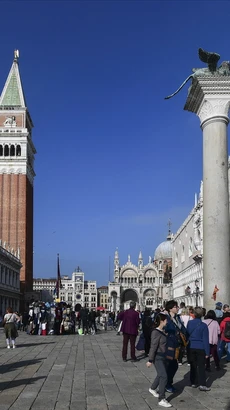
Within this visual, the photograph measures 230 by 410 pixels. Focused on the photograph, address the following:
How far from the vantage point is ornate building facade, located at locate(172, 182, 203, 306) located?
179 feet

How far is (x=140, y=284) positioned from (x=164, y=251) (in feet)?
46.6

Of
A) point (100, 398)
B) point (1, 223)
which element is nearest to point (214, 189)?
point (100, 398)

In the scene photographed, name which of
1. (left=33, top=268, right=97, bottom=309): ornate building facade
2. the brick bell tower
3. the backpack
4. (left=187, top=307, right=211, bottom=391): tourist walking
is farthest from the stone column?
(left=33, top=268, right=97, bottom=309): ornate building facade

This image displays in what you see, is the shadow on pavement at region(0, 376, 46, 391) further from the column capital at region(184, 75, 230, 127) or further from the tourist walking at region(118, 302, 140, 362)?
the column capital at region(184, 75, 230, 127)

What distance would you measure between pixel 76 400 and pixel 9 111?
76.8m

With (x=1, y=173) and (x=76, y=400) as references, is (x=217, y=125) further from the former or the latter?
(x=1, y=173)

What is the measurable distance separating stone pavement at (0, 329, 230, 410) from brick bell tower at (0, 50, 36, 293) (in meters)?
63.9

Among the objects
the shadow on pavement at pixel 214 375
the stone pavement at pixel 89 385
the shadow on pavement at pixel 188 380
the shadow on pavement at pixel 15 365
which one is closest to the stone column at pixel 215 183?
the stone pavement at pixel 89 385

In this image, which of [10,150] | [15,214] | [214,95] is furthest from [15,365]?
[10,150]

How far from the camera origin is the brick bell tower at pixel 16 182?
7875 cm

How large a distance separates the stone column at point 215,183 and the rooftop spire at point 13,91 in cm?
6945

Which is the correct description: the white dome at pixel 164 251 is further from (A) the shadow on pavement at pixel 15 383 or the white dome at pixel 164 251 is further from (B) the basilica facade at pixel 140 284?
(A) the shadow on pavement at pixel 15 383

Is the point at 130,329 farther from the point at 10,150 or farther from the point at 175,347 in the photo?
the point at 10,150

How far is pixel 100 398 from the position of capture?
905cm
